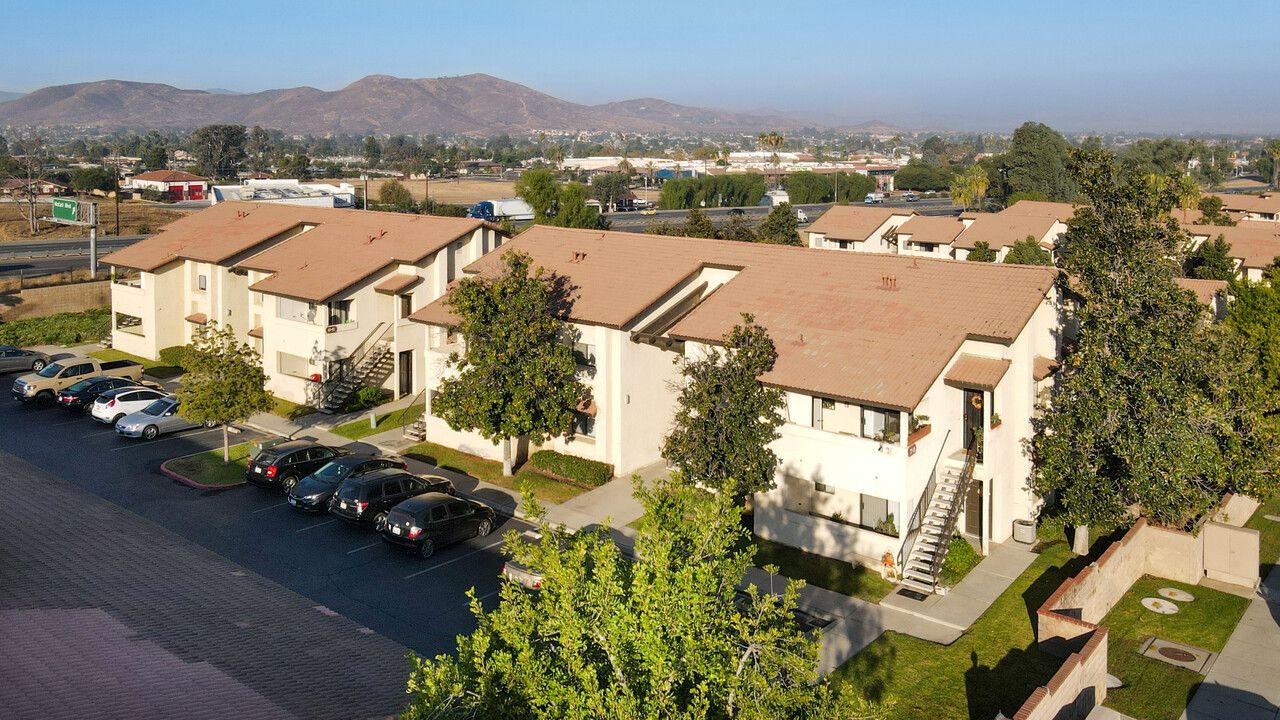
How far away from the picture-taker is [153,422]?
113 ft

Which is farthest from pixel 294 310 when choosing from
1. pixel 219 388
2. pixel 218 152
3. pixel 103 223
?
pixel 218 152

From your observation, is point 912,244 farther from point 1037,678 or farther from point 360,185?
point 360,185

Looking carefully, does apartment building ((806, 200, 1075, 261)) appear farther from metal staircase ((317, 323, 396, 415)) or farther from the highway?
metal staircase ((317, 323, 396, 415))

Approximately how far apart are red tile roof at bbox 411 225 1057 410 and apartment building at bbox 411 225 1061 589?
60 mm

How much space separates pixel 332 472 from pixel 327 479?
14.1 inches

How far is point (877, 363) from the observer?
24.6m

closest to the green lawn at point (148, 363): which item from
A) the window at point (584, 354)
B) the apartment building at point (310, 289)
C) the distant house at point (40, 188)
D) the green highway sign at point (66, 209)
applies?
the apartment building at point (310, 289)

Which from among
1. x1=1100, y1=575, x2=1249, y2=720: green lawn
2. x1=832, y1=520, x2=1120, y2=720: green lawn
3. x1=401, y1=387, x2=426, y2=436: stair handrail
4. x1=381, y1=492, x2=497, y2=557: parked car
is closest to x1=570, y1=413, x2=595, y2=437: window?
x1=381, y1=492, x2=497, y2=557: parked car

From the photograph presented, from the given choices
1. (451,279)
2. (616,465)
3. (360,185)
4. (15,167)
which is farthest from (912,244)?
(15,167)

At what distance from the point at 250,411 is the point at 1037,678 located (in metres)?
24.8

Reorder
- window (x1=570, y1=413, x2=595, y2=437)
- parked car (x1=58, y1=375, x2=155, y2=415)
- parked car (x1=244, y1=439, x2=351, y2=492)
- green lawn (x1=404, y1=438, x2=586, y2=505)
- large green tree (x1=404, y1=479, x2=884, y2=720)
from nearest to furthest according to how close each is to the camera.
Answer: large green tree (x1=404, y1=479, x2=884, y2=720)
parked car (x1=244, y1=439, x2=351, y2=492)
green lawn (x1=404, y1=438, x2=586, y2=505)
window (x1=570, y1=413, x2=595, y2=437)
parked car (x1=58, y1=375, x2=155, y2=415)

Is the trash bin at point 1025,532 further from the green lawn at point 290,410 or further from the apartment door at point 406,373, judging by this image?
the green lawn at point 290,410

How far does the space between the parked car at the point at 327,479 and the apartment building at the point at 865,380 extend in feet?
21.0

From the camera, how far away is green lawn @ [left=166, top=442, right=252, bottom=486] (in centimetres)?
3027
